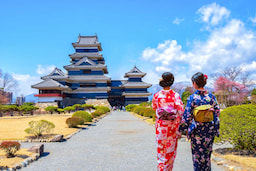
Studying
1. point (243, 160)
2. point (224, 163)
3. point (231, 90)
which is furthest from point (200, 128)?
point (231, 90)

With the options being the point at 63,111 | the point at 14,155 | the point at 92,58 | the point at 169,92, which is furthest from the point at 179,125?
the point at 92,58

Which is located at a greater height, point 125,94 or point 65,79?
point 65,79

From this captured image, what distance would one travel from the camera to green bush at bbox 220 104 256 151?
236 inches

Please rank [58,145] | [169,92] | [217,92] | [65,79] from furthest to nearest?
[65,79] < [217,92] < [58,145] < [169,92]

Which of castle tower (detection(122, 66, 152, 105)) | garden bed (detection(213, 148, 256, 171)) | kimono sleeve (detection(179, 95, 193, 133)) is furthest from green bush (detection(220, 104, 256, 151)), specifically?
castle tower (detection(122, 66, 152, 105))

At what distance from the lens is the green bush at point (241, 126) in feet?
19.7

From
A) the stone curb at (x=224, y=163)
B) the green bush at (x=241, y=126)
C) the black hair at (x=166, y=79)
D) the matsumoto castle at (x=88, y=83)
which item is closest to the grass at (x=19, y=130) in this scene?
the stone curb at (x=224, y=163)

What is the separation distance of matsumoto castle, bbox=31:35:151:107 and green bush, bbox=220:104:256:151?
39.9 metres

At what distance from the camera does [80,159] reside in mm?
6066

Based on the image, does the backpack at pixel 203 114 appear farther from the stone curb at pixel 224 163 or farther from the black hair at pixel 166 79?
the stone curb at pixel 224 163

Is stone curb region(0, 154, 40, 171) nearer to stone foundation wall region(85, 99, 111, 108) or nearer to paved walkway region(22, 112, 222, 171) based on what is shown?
paved walkway region(22, 112, 222, 171)

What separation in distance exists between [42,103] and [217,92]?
34189 millimetres

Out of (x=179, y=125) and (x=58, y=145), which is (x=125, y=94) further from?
(x=179, y=125)

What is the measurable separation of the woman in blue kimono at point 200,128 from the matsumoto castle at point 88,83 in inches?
1631
